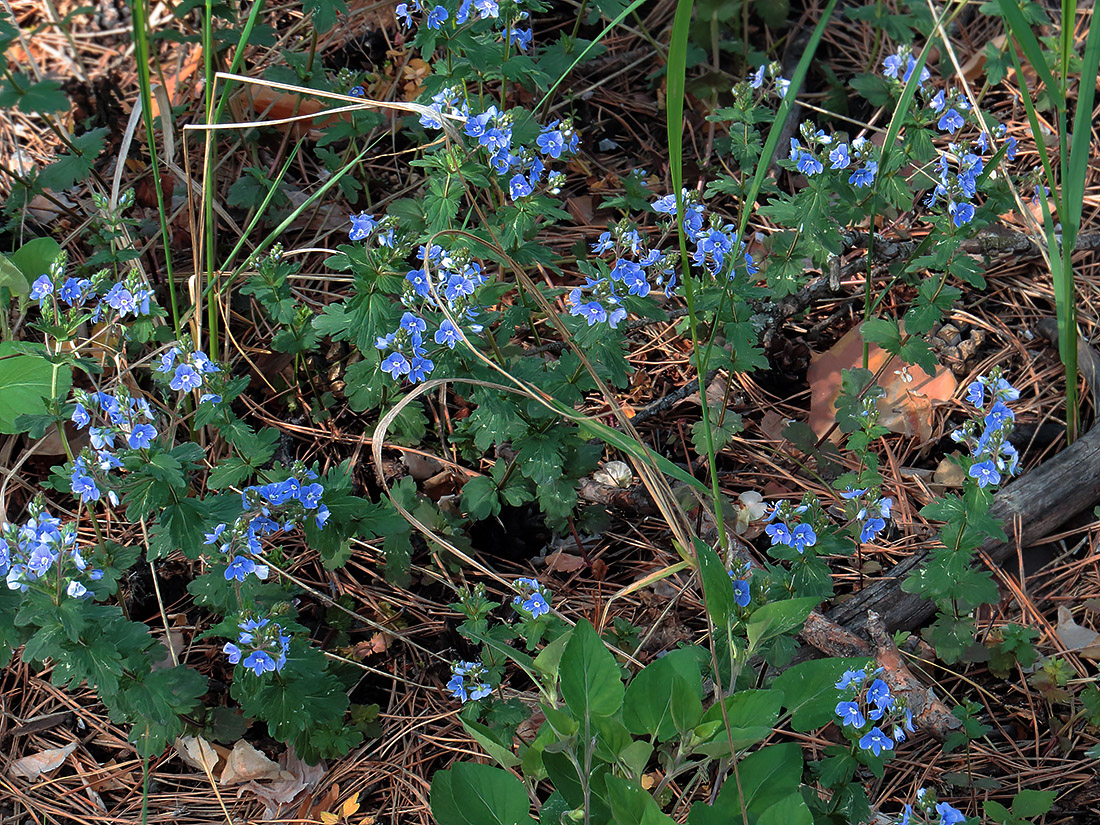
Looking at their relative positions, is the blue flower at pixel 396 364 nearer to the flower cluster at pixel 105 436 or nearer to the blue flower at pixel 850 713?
the flower cluster at pixel 105 436

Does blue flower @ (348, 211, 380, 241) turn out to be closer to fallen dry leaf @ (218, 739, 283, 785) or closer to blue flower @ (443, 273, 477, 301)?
blue flower @ (443, 273, 477, 301)

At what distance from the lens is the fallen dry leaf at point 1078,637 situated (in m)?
2.39

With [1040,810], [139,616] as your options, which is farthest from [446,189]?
[1040,810]

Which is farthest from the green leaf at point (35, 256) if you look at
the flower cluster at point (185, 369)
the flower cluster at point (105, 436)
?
the flower cluster at point (105, 436)

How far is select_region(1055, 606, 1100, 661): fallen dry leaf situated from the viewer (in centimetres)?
239

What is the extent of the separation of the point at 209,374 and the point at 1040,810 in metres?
2.04

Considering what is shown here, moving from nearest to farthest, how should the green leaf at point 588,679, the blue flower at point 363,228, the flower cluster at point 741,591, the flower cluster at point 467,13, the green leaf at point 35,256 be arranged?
1. the green leaf at point 588,679
2. the flower cluster at point 741,591
3. the blue flower at point 363,228
4. the flower cluster at point 467,13
5. the green leaf at point 35,256

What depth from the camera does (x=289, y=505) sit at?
213cm

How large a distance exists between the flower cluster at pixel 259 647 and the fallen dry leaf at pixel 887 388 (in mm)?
1716

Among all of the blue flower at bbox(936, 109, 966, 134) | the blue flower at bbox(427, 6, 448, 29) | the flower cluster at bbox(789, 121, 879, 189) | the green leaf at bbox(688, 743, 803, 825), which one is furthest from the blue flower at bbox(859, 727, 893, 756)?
the blue flower at bbox(427, 6, 448, 29)

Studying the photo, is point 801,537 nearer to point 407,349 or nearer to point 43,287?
point 407,349

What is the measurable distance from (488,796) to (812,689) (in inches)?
24.6

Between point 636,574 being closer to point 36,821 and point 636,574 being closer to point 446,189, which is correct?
point 446,189

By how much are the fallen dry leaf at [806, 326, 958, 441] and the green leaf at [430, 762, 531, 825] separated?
65.3 inches
